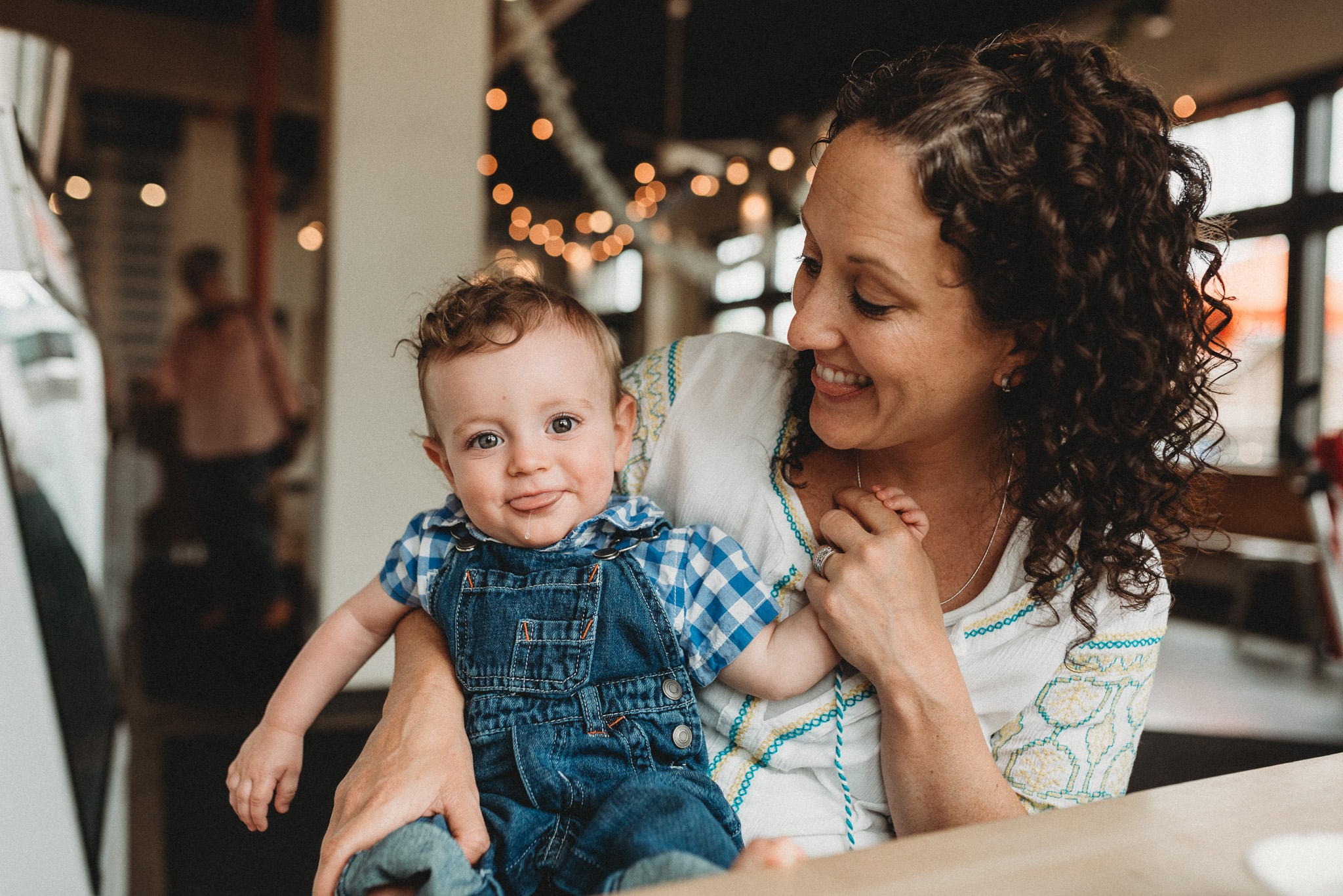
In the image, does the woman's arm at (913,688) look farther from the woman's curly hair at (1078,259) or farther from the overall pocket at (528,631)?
the overall pocket at (528,631)

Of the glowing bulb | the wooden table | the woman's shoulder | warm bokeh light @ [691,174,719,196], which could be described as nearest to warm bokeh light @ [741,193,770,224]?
the glowing bulb

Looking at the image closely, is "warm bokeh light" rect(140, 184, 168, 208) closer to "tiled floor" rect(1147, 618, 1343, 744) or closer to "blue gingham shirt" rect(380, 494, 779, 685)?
"tiled floor" rect(1147, 618, 1343, 744)

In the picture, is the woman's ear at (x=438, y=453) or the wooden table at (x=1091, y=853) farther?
the woman's ear at (x=438, y=453)

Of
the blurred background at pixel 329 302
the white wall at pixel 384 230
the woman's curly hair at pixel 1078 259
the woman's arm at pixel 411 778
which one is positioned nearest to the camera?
the woman's arm at pixel 411 778

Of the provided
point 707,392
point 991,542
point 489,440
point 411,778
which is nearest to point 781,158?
point 707,392

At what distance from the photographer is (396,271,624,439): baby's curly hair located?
1.06m

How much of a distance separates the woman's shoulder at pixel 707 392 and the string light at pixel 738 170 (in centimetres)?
554

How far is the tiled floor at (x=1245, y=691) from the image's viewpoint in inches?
142

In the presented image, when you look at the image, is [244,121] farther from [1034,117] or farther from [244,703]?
[1034,117]

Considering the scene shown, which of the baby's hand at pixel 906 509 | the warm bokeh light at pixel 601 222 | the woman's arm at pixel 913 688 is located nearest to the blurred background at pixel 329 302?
the warm bokeh light at pixel 601 222

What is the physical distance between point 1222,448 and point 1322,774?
52 cm

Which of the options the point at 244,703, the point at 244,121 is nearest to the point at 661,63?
the point at 244,121

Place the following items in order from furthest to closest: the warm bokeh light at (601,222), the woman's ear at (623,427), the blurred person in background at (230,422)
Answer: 1. the warm bokeh light at (601,222)
2. the blurred person in background at (230,422)
3. the woman's ear at (623,427)

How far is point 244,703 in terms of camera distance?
319 cm
